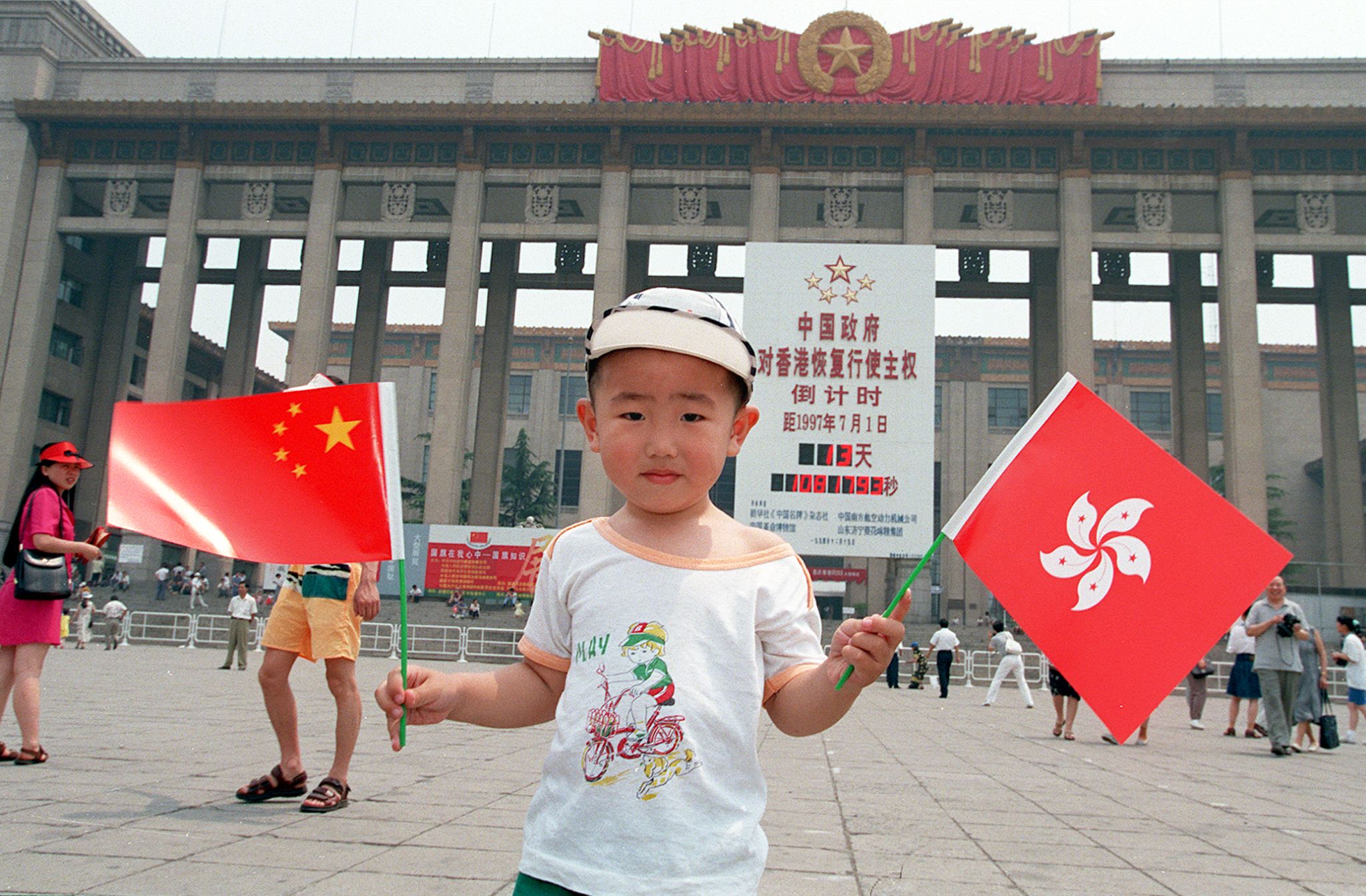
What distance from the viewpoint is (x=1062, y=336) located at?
30.6 m

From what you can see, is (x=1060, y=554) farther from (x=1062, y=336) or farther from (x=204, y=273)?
(x=204, y=273)

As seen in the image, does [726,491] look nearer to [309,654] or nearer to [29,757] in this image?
[29,757]

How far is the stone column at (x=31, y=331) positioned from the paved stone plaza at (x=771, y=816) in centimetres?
2776

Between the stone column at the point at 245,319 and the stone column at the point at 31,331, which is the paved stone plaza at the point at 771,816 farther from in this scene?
the stone column at the point at 245,319

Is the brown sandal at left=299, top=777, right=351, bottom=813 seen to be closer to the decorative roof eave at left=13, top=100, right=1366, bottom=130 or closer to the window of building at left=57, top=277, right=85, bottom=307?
the decorative roof eave at left=13, top=100, right=1366, bottom=130

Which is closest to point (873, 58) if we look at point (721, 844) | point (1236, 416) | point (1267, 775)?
point (1236, 416)

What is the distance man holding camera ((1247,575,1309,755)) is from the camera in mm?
9430

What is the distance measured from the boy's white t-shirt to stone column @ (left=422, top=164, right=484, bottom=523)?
3068 cm

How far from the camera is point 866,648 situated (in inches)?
69.1

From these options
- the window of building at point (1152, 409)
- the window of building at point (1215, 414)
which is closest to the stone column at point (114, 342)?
the window of building at point (1152, 409)

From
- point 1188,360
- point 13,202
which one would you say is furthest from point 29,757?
point 1188,360

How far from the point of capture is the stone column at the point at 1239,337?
29.3m

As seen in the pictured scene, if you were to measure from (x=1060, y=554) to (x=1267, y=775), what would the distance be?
6845mm

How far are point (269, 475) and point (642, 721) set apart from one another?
188 cm
